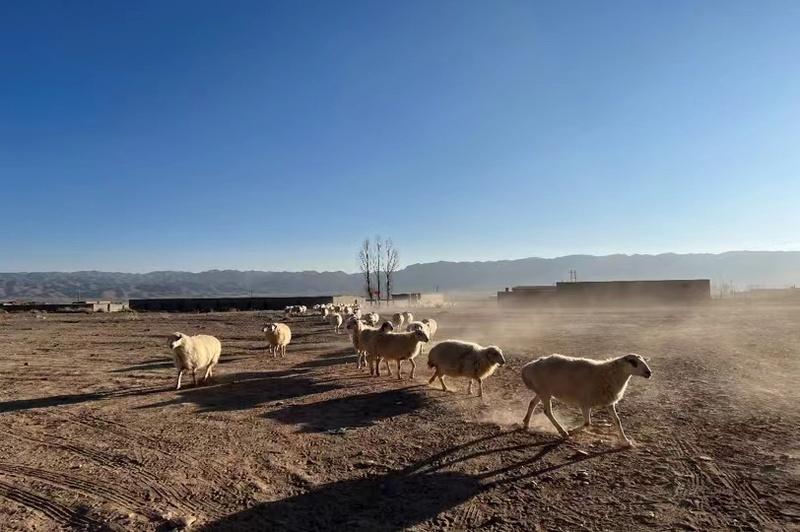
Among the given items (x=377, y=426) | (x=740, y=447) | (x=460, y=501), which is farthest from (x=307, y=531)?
(x=740, y=447)

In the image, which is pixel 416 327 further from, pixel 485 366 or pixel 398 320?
pixel 398 320

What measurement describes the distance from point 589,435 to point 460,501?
339 centimetres

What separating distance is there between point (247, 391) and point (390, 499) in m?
7.78

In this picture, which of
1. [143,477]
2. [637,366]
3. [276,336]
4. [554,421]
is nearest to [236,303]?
[276,336]

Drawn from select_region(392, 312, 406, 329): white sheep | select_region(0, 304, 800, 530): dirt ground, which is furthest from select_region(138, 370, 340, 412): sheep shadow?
select_region(392, 312, 406, 329): white sheep

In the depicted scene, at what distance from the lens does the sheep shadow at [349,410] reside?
9828 millimetres

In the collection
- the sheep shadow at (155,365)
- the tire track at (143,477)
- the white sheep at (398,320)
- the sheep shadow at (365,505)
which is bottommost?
the sheep shadow at (155,365)

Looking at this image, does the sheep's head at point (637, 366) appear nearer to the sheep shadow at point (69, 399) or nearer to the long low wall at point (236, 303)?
the sheep shadow at point (69, 399)

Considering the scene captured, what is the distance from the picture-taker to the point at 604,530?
17.8 ft

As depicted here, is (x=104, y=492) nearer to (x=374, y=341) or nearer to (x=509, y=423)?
(x=509, y=423)

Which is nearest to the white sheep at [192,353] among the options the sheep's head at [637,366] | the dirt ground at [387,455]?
the dirt ground at [387,455]

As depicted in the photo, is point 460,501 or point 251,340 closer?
point 460,501

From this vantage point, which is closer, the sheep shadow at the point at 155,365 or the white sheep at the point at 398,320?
the sheep shadow at the point at 155,365

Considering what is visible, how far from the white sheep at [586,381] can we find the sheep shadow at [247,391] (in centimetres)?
605
